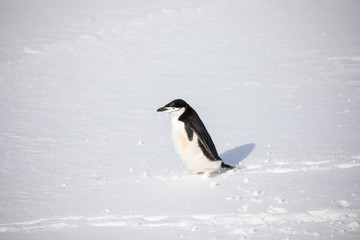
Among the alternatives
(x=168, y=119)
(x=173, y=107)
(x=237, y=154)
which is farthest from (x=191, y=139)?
(x=168, y=119)

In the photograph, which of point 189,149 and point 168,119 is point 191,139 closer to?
point 189,149

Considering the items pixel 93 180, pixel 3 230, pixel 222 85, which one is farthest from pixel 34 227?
pixel 222 85

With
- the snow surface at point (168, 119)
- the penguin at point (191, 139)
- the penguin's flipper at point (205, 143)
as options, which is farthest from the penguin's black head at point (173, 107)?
the snow surface at point (168, 119)

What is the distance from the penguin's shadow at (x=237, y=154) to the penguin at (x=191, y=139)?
1.18 feet

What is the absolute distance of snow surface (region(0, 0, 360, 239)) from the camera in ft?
8.94

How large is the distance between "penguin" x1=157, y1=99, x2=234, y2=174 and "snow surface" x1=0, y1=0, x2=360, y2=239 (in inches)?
6.1

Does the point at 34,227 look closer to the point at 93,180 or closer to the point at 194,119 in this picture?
the point at 93,180

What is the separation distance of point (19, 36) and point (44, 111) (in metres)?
3.71

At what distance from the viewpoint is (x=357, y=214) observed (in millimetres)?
2510

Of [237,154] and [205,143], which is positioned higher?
[205,143]

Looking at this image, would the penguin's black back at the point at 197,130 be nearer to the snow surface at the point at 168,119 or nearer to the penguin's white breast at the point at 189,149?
the penguin's white breast at the point at 189,149

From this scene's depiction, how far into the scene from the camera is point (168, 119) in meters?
4.95

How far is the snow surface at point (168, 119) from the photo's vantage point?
8.94 ft

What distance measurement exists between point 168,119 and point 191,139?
1.78 meters
